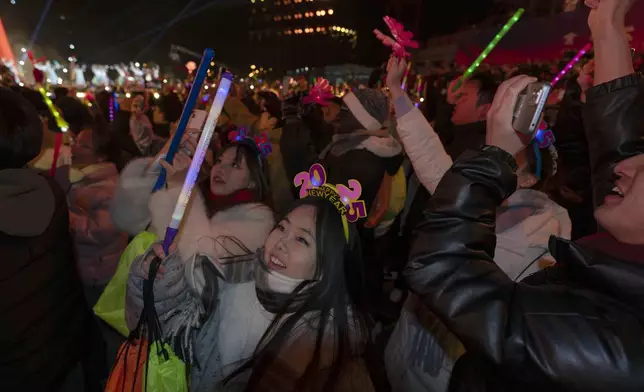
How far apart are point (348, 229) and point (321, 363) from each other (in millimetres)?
580

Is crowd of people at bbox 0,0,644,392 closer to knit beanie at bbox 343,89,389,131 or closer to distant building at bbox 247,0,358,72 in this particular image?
knit beanie at bbox 343,89,389,131

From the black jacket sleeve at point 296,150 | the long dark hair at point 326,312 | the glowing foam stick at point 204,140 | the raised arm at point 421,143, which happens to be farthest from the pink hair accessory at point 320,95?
the glowing foam stick at point 204,140

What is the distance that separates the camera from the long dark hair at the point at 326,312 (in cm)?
172

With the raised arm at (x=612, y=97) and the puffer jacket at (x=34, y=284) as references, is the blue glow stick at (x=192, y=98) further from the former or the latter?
the raised arm at (x=612, y=97)

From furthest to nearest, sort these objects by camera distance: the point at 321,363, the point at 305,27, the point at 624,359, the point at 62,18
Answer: the point at 305,27, the point at 62,18, the point at 321,363, the point at 624,359

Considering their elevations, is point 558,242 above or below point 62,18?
below

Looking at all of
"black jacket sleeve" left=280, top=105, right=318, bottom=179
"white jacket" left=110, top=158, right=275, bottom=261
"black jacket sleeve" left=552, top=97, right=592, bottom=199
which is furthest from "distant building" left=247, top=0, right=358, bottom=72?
"white jacket" left=110, top=158, right=275, bottom=261

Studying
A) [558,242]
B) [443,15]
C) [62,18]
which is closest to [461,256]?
[558,242]

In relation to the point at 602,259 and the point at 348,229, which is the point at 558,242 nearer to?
the point at 602,259

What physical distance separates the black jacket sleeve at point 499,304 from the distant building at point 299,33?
2568cm

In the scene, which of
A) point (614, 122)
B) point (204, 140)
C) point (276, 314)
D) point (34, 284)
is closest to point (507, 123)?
point (614, 122)

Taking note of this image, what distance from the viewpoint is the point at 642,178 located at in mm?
938

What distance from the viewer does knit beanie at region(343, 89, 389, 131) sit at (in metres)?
3.20

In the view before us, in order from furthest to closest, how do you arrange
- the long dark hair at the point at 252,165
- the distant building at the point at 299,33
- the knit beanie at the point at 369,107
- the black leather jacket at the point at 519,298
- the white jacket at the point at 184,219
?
1. the distant building at the point at 299,33
2. the knit beanie at the point at 369,107
3. the long dark hair at the point at 252,165
4. the white jacket at the point at 184,219
5. the black leather jacket at the point at 519,298
